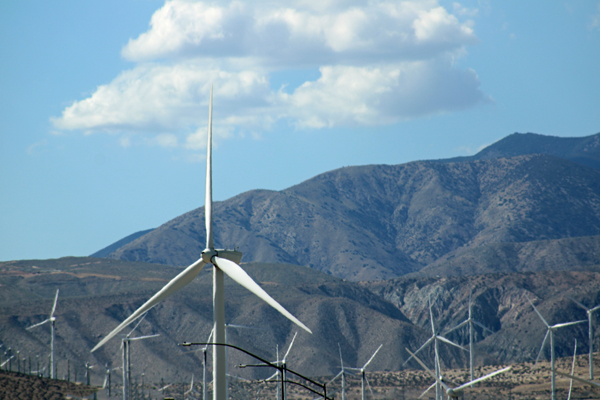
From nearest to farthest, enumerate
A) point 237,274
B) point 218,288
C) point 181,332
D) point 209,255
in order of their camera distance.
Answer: point 237,274
point 218,288
point 209,255
point 181,332

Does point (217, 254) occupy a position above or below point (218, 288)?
above

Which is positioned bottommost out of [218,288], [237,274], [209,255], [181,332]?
[181,332]

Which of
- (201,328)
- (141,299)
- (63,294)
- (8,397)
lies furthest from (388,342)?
(8,397)

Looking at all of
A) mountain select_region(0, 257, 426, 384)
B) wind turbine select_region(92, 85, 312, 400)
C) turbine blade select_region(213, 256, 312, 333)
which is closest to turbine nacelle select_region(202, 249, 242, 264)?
wind turbine select_region(92, 85, 312, 400)

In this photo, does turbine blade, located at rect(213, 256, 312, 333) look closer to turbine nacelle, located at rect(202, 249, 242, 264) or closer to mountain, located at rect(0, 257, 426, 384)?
turbine nacelle, located at rect(202, 249, 242, 264)

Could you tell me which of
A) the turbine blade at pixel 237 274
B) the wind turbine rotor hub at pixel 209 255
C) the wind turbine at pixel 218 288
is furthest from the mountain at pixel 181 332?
the turbine blade at pixel 237 274

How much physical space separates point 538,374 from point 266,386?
169 ft

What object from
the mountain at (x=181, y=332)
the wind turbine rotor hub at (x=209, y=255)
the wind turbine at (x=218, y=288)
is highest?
the wind turbine rotor hub at (x=209, y=255)

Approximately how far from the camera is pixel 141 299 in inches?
7559

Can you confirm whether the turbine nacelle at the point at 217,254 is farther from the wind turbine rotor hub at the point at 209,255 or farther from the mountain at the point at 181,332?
the mountain at the point at 181,332

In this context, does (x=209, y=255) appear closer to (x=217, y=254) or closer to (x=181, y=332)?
(x=217, y=254)

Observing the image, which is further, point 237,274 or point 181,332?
point 181,332

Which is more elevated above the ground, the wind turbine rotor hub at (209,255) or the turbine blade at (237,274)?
the wind turbine rotor hub at (209,255)

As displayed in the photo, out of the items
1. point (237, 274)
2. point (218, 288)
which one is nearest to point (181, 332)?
point (218, 288)
